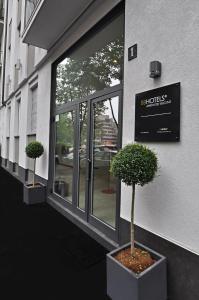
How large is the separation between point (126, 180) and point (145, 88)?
1.07 meters

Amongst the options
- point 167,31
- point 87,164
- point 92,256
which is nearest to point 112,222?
point 92,256

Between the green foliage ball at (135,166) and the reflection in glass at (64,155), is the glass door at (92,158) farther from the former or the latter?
the green foliage ball at (135,166)

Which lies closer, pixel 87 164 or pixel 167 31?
pixel 167 31

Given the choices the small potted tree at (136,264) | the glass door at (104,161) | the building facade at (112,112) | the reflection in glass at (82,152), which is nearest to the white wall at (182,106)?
the building facade at (112,112)

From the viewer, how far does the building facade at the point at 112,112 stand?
1965 mm

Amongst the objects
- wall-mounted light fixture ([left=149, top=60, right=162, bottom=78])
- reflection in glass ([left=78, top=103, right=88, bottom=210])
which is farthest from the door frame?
wall-mounted light fixture ([left=149, top=60, right=162, bottom=78])

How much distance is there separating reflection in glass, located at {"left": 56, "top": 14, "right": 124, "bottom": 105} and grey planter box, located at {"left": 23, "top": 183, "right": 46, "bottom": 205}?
81.0 inches

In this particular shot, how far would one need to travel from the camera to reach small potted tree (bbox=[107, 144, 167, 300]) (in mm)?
1817

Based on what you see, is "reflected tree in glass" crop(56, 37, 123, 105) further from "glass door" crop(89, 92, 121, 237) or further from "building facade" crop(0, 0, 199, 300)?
"glass door" crop(89, 92, 121, 237)

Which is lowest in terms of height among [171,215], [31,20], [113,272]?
[113,272]

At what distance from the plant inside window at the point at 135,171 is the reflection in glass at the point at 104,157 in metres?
1.10

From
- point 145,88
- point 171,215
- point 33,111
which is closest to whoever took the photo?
point 171,215

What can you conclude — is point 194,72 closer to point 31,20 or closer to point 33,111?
point 31,20

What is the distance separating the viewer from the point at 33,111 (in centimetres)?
727
